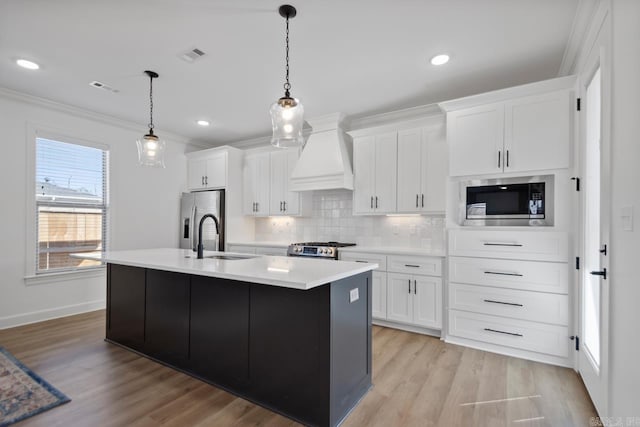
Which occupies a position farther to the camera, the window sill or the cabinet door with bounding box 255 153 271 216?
the cabinet door with bounding box 255 153 271 216

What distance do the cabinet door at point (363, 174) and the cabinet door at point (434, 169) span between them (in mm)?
650

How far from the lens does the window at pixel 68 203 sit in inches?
151

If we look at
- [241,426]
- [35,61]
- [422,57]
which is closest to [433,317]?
[241,426]

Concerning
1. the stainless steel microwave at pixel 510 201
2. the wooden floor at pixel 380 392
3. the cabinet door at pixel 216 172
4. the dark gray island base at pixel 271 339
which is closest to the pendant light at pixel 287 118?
the dark gray island base at pixel 271 339

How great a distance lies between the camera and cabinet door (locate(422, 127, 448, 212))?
349 centimetres

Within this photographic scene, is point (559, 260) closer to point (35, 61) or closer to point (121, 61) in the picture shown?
point (121, 61)

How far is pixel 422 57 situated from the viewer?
2.71 metres

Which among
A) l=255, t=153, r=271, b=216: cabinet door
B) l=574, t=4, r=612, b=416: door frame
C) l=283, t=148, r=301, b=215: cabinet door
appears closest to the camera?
l=574, t=4, r=612, b=416: door frame

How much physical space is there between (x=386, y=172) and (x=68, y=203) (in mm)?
4126

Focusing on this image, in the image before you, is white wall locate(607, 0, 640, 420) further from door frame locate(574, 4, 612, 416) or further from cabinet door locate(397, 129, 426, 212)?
cabinet door locate(397, 129, 426, 212)

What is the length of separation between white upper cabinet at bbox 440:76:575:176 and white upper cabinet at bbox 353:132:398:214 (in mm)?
766

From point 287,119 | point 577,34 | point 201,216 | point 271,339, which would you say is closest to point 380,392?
point 271,339

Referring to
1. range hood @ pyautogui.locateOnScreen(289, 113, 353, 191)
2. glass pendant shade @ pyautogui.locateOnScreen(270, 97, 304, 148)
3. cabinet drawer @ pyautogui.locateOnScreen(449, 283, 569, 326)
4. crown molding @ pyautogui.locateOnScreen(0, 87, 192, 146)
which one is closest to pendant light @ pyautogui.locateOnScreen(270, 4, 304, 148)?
glass pendant shade @ pyautogui.locateOnScreen(270, 97, 304, 148)

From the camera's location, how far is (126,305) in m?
2.97
